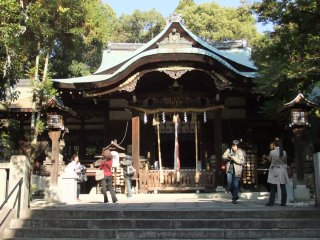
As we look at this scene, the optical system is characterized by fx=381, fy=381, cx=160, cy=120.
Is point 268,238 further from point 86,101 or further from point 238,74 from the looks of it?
point 86,101

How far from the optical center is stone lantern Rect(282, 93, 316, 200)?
32.7ft

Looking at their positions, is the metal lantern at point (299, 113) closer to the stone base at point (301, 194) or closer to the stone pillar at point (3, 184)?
the stone base at point (301, 194)

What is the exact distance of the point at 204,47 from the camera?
47.4 feet

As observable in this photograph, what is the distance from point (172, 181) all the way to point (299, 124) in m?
5.01

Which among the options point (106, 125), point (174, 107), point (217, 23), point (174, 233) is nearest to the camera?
point (174, 233)

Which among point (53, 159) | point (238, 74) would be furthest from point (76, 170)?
point (238, 74)

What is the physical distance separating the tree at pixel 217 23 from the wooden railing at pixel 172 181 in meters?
25.6

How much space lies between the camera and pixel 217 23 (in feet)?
124

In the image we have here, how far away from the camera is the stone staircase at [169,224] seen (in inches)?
275

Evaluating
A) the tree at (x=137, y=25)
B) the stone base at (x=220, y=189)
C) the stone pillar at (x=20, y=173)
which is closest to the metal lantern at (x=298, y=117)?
the stone base at (x=220, y=189)

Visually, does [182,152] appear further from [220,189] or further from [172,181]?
[220,189]

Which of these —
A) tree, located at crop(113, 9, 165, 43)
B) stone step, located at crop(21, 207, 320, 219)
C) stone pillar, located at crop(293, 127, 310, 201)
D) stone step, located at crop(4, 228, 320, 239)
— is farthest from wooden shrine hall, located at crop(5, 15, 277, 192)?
tree, located at crop(113, 9, 165, 43)

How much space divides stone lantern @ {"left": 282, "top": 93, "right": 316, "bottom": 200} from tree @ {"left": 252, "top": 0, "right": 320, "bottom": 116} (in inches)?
21.4

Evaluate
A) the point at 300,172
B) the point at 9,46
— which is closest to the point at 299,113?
the point at 300,172
